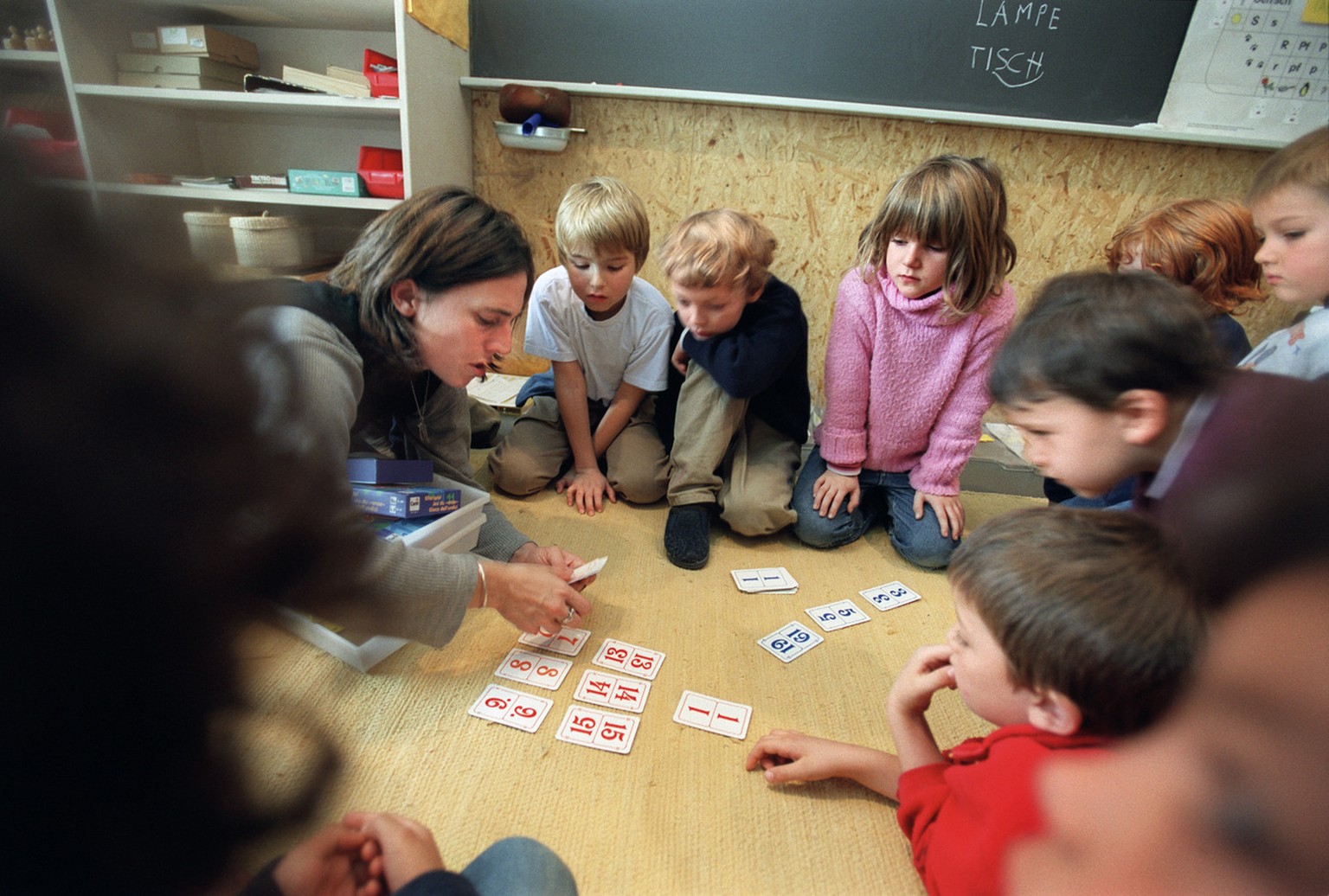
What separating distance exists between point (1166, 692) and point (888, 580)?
3.80ft

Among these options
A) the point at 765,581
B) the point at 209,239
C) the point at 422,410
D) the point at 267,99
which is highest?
the point at 267,99

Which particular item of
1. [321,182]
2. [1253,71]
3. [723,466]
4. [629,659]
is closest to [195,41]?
[321,182]

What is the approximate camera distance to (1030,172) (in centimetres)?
227

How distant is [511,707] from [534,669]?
99 mm

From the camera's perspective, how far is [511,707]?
1085 mm

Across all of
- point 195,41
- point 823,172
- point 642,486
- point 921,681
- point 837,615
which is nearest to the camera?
point 921,681

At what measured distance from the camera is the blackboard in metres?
2.08

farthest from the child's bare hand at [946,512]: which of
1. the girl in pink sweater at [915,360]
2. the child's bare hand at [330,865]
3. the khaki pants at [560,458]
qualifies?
the child's bare hand at [330,865]

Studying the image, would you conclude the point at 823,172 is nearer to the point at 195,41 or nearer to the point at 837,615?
the point at 837,615

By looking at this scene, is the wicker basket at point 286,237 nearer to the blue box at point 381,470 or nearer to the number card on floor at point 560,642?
the blue box at point 381,470

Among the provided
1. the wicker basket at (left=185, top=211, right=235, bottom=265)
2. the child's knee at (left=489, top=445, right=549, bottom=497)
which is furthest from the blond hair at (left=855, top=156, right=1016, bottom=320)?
the wicker basket at (left=185, top=211, right=235, bottom=265)

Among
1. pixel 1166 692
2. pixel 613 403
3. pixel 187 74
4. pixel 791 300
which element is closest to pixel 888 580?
pixel 791 300

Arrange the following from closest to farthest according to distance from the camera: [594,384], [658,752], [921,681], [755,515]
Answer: [921,681] < [658,752] < [755,515] < [594,384]

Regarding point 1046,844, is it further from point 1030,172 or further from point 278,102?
point 278,102
